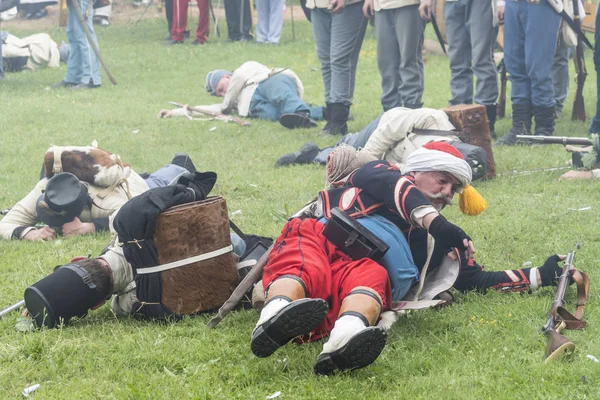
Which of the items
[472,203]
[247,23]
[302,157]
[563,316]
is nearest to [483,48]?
[302,157]

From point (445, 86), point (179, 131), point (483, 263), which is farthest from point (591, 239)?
point (445, 86)

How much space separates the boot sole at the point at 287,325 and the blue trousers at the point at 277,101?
299 inches

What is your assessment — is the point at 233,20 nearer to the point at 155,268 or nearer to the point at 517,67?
the point at 517,67

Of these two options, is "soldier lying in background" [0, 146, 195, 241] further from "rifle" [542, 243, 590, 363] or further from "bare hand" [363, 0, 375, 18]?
"bare hand" [363, 0, 375, 18]

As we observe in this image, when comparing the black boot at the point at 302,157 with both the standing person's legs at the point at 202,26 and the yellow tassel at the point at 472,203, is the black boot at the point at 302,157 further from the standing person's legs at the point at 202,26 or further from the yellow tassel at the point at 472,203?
the standing person's legs at the point at 202,26

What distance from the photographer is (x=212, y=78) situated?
12.9 meters

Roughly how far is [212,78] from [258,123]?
5.79ft

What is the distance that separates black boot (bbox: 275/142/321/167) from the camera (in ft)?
28.9

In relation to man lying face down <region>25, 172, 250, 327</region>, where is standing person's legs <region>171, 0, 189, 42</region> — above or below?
below

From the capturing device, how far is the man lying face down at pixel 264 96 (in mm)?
11438

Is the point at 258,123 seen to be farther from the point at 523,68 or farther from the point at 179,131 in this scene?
the point at 523,68

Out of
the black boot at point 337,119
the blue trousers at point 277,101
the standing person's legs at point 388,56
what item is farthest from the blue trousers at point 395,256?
the blue trousers at point 277,101

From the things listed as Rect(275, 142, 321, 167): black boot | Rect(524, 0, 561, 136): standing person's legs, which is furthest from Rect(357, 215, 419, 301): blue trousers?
Rect(524, 0, 561, 136): standing person's legs

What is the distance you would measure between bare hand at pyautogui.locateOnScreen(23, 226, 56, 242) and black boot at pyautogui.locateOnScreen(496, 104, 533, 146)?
4677 mm
